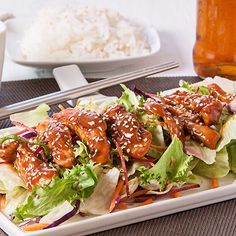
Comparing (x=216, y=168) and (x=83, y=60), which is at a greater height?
(x=216, y=168)

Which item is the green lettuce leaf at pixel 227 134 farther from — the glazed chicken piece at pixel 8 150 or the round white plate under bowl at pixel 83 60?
the round white plate under bowl at pixel 83 60

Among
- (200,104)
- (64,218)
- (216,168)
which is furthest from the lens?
(200,104)

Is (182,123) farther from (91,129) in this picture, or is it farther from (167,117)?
(91,129)

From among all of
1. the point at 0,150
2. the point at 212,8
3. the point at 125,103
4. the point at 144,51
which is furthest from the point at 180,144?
the point at 144,51

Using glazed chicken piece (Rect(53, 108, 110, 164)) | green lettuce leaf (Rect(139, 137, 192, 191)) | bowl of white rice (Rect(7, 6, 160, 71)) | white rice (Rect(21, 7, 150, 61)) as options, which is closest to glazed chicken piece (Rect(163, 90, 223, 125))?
green lettuce leaf (Rect(139, 137, 192, 191))

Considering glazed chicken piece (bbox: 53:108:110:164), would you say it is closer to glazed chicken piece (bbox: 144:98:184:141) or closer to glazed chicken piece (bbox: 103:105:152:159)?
glazed chicken piece (bbox: 103:105:152:159)

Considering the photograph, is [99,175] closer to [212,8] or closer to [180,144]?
[180,144]

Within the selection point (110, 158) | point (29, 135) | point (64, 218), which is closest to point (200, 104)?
point (110, 158)
